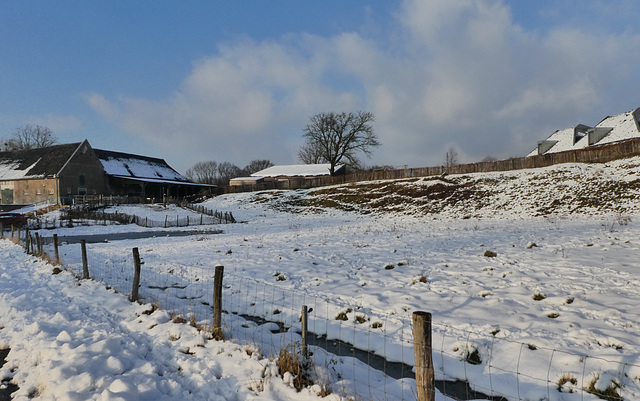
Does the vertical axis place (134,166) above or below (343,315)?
above

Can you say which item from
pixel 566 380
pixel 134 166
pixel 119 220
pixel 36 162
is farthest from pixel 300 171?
pixel 566 380

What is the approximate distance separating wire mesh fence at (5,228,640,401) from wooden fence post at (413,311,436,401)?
926mm

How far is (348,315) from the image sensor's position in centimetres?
675

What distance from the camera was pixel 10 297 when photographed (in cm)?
770

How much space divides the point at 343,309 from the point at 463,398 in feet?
9.79

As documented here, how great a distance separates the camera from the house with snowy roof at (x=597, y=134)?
4072 cm

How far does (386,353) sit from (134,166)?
6320 centimetres

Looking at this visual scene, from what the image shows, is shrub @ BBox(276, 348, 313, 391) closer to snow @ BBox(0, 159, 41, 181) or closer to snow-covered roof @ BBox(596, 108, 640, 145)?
snow-covered roof @ BBox(596, 108, 640, 145)

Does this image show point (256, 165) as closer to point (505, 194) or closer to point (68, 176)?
point (68, 176)

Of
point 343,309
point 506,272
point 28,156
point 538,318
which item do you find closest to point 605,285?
point 506,272

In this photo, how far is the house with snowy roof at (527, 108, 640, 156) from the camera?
4072 cm

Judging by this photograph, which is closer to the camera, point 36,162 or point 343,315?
point 343,315

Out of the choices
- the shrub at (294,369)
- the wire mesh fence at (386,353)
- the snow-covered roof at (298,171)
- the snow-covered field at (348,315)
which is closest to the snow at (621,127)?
the snow-covered field at (348,315)

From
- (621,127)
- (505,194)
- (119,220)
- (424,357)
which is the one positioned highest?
(621,127)
